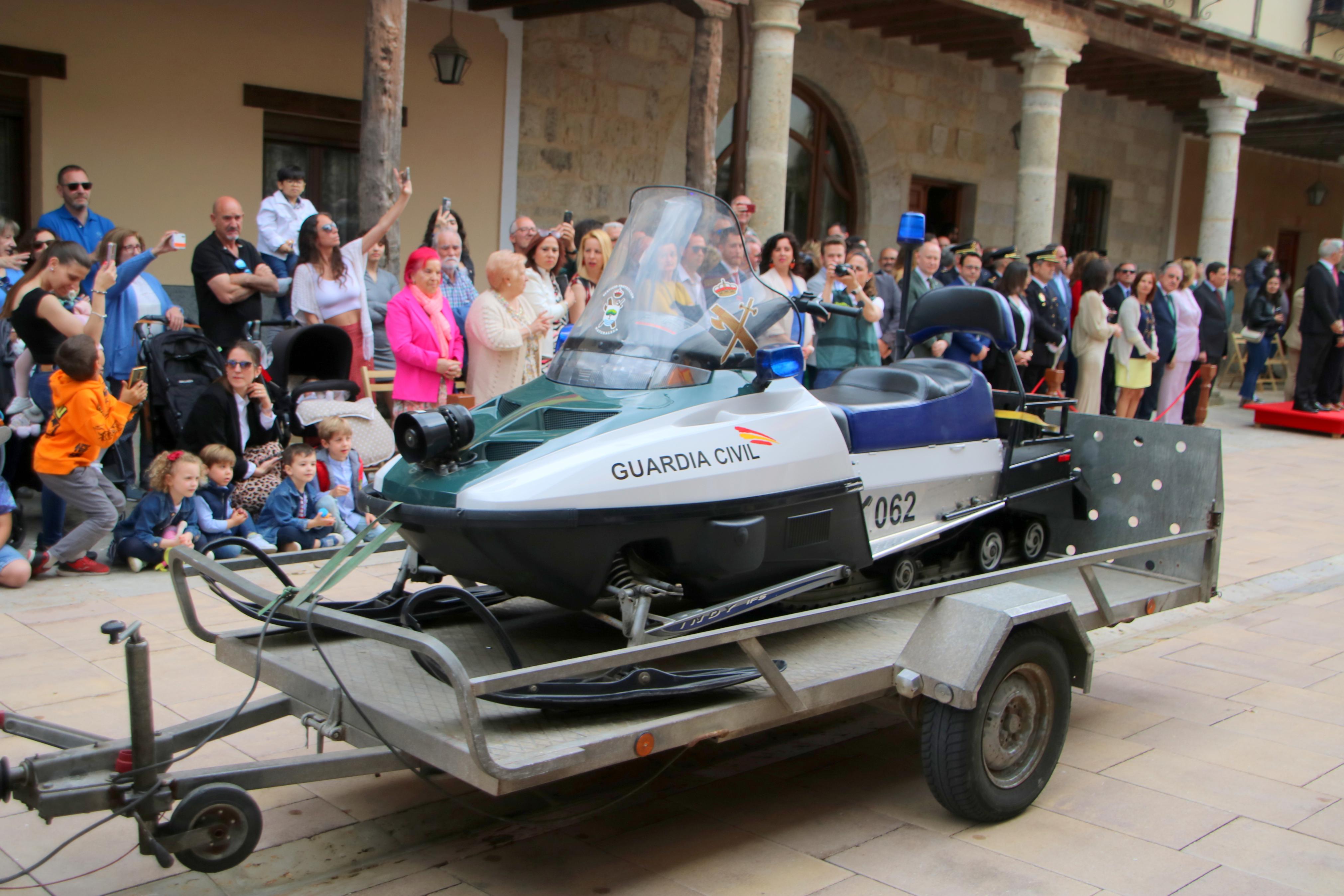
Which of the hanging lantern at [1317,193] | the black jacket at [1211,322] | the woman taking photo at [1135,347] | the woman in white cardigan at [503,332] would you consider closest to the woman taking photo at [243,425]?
the woman in white cardigan at [503,332]

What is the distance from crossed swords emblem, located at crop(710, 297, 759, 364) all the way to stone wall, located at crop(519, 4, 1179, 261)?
1018 centimetres

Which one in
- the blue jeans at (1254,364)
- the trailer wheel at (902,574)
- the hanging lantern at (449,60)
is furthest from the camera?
the blue jeans at (1254,364)

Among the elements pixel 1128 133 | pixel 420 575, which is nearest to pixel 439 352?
Answer: pixel 420 575

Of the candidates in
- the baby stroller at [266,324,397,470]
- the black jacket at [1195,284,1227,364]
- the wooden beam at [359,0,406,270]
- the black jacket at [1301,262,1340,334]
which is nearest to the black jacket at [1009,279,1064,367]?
the black jacket at [1195,284,1227,364]

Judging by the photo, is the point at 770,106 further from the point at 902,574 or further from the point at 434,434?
the point at 434,434

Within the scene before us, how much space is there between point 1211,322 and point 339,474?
11415 mm

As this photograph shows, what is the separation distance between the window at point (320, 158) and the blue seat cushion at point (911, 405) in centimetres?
842

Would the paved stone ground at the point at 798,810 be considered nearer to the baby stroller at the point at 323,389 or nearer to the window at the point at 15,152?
the baby stroller at the point at 323,389

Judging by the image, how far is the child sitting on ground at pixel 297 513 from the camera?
6762mm

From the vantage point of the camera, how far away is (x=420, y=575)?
456cm

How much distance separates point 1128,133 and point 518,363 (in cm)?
1795

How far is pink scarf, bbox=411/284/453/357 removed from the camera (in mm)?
7602

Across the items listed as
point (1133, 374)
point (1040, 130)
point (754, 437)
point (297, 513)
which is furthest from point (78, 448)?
point (1040, 130)

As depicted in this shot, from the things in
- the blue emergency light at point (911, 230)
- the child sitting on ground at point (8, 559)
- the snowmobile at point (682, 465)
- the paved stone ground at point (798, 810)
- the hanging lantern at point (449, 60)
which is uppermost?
the hanging lantern at point (449, 60)
